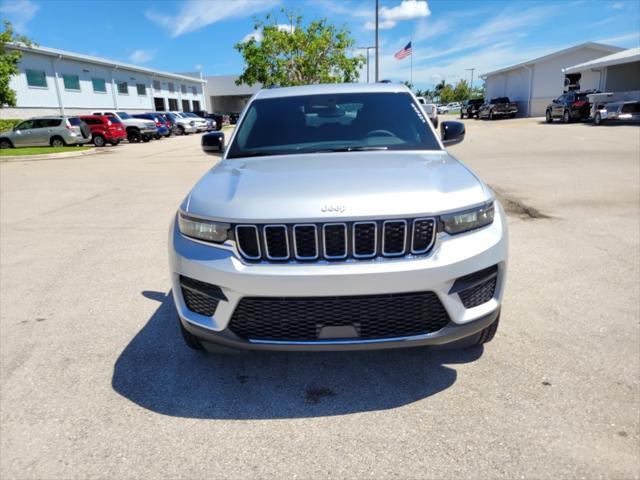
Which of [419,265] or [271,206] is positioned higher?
[271,206]

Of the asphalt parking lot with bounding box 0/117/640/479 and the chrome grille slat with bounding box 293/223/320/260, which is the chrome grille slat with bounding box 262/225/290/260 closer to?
the chrome grille slat with bounding box 293/223/320/260

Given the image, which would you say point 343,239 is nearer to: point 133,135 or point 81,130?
point 81,130

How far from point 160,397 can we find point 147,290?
1787mm

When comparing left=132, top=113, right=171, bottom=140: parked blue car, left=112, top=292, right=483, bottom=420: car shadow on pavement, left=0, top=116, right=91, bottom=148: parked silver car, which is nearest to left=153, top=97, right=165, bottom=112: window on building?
left=132, top=113, right=171, bottom=140: parked blue car

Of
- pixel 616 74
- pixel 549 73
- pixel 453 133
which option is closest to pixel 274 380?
pixel 453 133

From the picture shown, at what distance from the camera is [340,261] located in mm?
2309

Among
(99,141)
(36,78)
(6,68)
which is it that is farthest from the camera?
(36,78)

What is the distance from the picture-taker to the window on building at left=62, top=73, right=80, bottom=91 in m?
34.8

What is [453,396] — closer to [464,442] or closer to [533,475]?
[464,442]

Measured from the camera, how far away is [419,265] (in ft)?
7.43

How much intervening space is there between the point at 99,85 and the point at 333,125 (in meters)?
41.6

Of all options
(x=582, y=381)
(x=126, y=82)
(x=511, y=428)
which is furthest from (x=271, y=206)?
(x=126, y=82)

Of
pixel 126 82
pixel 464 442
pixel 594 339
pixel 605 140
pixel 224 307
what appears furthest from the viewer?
pixel 126 82

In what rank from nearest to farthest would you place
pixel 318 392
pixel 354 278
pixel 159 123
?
pixel 354 278
pixel 318 392
pixel 159 123
